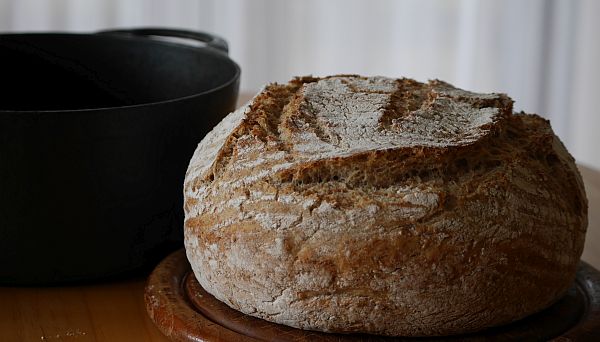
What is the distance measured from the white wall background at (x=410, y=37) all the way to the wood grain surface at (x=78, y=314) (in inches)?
88.6

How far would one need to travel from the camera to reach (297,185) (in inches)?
39.3

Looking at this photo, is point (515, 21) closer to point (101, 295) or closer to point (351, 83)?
point (351, 83)

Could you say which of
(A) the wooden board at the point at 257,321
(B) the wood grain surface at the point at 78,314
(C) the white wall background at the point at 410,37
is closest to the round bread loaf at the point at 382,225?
(A) the wooden board at the point at 257,321

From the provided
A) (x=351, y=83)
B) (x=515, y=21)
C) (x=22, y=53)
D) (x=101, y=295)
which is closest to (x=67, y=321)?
(x=101, y=295)

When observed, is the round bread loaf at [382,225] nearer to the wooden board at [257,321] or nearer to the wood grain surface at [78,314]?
the wooden board at [257,321]

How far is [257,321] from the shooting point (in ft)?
3.38

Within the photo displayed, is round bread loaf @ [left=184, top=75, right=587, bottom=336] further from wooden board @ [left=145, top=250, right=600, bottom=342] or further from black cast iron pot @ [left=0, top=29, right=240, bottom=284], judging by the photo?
black cast iron pot @ [left=0, top=29, right=240, bottom=284]

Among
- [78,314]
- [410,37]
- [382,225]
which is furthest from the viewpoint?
[410,37]

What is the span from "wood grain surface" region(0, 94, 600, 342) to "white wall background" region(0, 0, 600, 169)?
2.25m

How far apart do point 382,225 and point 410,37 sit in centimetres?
258

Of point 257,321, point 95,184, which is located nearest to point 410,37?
point 95,184

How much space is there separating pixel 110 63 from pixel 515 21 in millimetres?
2176

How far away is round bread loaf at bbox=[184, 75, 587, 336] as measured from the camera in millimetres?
959

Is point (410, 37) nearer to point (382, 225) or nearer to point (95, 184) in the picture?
point (95, 184)
